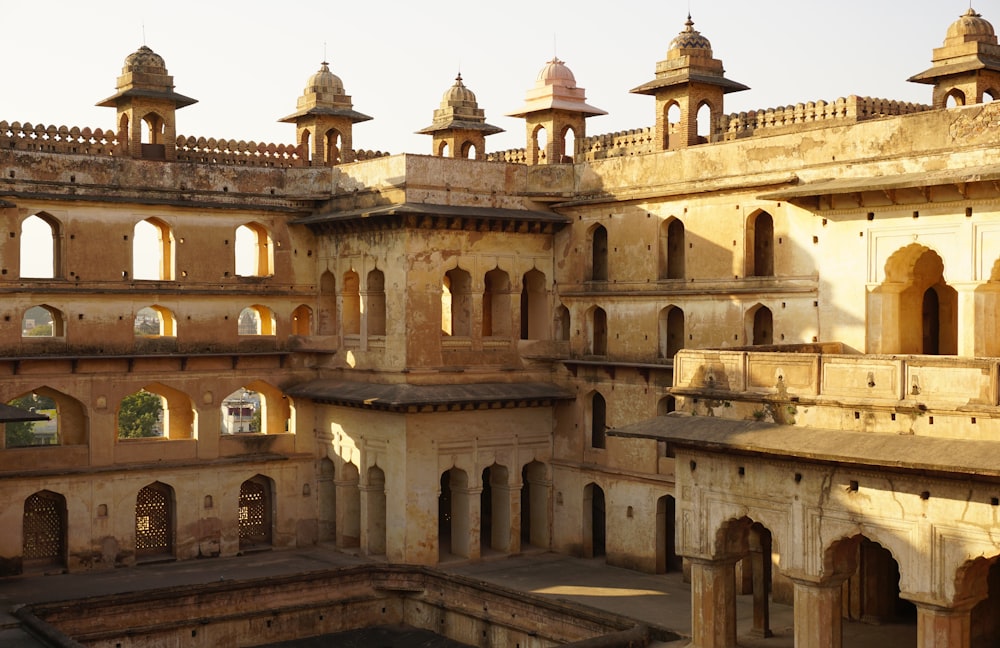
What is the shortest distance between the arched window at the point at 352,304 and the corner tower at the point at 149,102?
4.15m

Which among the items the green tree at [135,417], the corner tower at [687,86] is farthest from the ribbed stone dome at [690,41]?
the green tree at [135,417]

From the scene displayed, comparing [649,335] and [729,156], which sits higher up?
[729,156]

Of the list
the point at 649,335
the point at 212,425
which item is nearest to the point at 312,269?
the point at 212,425

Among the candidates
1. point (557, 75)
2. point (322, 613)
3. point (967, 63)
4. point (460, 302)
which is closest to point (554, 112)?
point (557, 75)

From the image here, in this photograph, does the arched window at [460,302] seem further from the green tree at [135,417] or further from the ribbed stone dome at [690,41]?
the green tree at [135,417]

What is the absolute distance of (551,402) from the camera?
24.8 metres

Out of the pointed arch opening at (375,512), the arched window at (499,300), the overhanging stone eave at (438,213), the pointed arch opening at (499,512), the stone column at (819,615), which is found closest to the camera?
the stone column at (819,615)

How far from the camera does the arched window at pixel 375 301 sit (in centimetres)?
2464

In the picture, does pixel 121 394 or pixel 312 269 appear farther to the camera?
pixel 312 269

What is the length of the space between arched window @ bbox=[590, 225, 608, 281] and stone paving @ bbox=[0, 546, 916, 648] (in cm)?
540

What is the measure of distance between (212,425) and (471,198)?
21.8 ft

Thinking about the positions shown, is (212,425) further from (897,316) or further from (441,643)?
(897,316)

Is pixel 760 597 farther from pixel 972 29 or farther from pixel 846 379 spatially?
pixel 972 29

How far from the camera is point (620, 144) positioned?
25.8 meters
